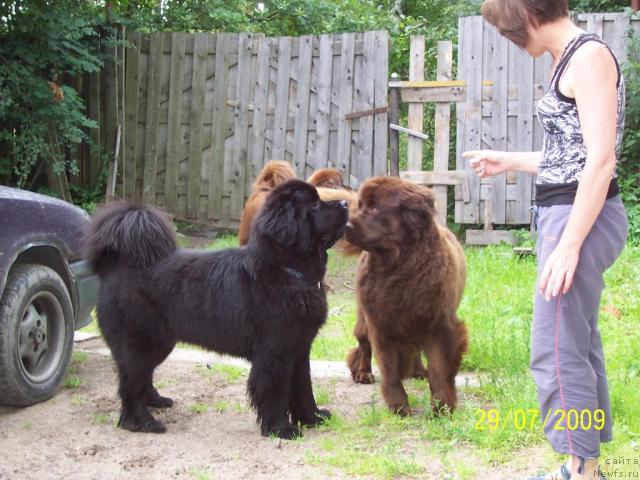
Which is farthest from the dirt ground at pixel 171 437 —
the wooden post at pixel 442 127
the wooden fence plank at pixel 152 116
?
the wooden fence plank at pixel 152 116

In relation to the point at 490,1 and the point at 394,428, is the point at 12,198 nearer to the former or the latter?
the point at 394,428

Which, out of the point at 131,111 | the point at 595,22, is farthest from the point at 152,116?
the point at 595,22

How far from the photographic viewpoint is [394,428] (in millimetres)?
4387

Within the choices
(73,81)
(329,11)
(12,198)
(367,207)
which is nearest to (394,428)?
(367,207)

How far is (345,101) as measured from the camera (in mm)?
10117

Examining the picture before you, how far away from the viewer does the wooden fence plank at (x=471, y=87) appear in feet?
30.9

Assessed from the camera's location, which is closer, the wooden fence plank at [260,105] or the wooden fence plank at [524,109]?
the wooden fence plank at [524,109]

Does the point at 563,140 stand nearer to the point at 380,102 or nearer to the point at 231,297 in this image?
the point at 231,297

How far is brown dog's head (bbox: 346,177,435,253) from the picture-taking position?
442 centimetres

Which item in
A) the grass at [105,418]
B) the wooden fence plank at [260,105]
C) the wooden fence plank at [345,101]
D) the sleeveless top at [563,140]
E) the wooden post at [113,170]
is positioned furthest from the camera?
the wooden post at [113,170]

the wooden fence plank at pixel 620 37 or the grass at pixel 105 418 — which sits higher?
the wooden fence plank at pixel 620 37

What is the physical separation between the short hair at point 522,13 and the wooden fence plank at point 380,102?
6894 mm
